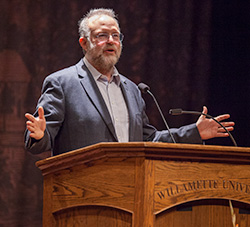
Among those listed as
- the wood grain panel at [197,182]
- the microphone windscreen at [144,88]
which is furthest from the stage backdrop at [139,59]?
the wood grain panel at [197,182]

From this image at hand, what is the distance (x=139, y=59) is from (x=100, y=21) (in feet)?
2.83

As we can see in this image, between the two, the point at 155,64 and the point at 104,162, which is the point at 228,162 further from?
the point at 155,64

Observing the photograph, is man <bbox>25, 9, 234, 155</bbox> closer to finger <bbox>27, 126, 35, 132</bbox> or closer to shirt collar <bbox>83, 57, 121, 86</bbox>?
shirt collar <bbox>83, 57, 121, 86</bbox>

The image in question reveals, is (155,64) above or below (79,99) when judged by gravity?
above

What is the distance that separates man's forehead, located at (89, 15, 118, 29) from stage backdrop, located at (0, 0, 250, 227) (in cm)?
68

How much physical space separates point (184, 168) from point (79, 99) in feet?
2.90

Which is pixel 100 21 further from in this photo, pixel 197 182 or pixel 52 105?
pixel 197 182

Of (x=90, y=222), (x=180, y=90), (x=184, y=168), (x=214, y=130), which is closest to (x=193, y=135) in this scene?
(x=214, y=130)

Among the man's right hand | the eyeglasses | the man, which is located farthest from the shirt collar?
the man's right hand

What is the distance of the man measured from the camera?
2129mm

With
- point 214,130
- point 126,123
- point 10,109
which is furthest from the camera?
point 10,109

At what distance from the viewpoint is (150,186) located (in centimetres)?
139

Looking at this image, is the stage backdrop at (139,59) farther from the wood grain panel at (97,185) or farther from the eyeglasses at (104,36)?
the wood grain panel at (97,185)

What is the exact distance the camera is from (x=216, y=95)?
327 cm
